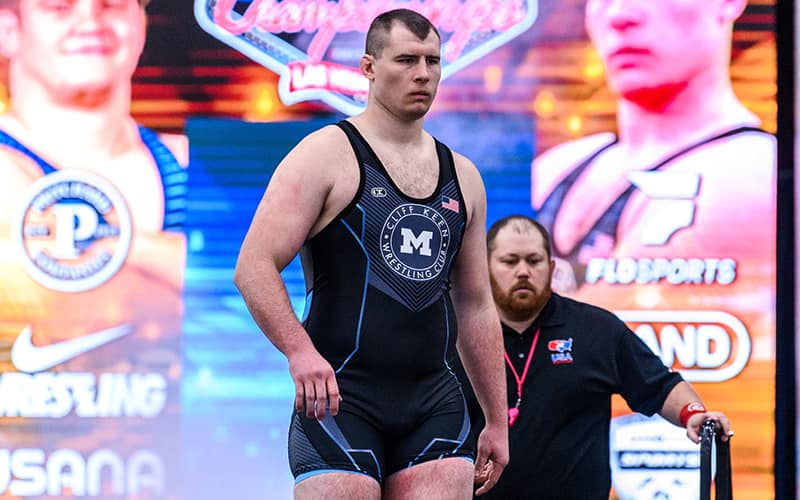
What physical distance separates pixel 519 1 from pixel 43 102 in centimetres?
224

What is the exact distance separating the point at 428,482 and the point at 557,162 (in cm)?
289

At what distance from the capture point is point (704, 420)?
361 cm

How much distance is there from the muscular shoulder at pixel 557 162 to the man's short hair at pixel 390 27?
259 centimetres

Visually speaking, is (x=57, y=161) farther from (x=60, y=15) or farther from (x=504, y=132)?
(x=504, y=132)

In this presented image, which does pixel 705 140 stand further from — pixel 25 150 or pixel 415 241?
pixel 25 150

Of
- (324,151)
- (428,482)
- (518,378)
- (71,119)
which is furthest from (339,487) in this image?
(71,119)

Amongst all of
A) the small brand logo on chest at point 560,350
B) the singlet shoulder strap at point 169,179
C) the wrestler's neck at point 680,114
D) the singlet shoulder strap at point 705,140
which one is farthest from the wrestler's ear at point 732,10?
the singlet shoulder strap at point 169,179

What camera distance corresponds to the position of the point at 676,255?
5578mm

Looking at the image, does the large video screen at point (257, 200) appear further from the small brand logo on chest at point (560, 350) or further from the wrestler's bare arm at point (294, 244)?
the wrestler's bare arm at point (294, 244)

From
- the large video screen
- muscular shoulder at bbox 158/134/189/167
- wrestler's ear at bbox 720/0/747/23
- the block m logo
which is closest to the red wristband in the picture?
the block m logo

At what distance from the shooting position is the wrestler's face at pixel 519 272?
4.27 meters

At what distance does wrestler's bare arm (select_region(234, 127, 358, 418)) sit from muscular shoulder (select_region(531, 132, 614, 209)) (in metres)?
2.71

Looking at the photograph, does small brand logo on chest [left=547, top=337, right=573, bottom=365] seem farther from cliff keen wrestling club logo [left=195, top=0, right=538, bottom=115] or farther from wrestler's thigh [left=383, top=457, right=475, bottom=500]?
cliff keen wrestling club logo [left=195, top=0, right=538, bottom=115]

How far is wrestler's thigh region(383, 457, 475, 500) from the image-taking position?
2906 millimetres
